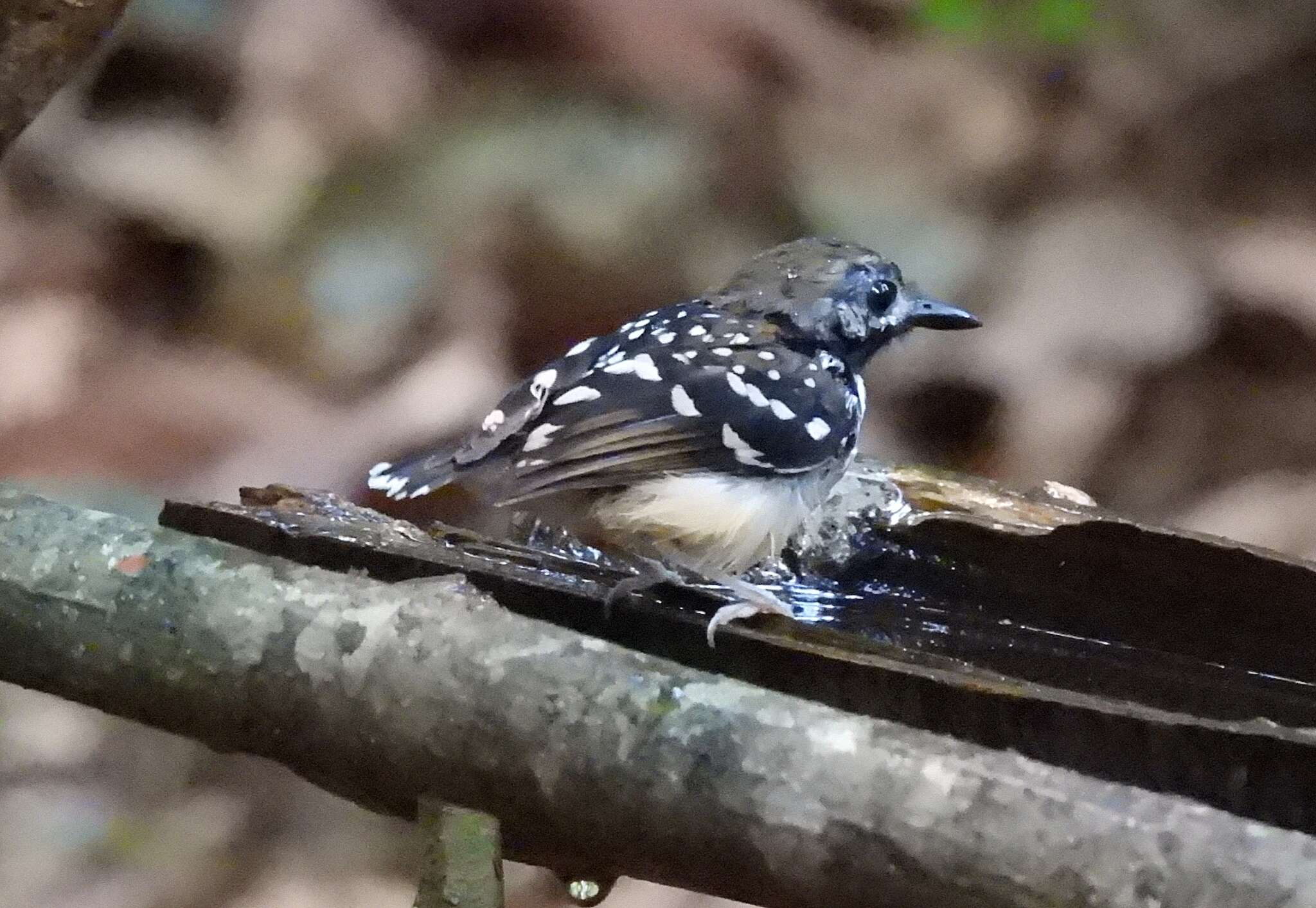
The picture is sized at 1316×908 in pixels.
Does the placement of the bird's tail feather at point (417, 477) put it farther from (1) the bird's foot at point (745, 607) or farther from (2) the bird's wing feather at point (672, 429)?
(1) the bird's foot at point (745, 607)

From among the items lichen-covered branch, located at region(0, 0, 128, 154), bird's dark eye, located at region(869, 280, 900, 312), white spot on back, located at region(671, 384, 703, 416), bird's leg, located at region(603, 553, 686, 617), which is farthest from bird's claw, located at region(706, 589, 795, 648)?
lichen-covered branch, located at region(0, 0, 128, 154)

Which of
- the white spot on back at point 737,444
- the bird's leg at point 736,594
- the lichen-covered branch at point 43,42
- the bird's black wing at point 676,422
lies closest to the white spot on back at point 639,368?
the bird's black wing at point 676,422

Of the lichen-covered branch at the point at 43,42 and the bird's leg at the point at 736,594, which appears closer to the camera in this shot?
the bird's leg at the point at 736,594

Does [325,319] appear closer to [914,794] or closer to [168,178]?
[168,178]

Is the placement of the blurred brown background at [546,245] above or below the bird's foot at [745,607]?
above

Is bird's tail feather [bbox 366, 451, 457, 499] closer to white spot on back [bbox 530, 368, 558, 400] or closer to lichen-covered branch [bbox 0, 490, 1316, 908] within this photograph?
white spot on back [bbox 530, 368, 558, 400]

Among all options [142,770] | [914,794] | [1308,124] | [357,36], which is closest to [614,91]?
[357,36]
